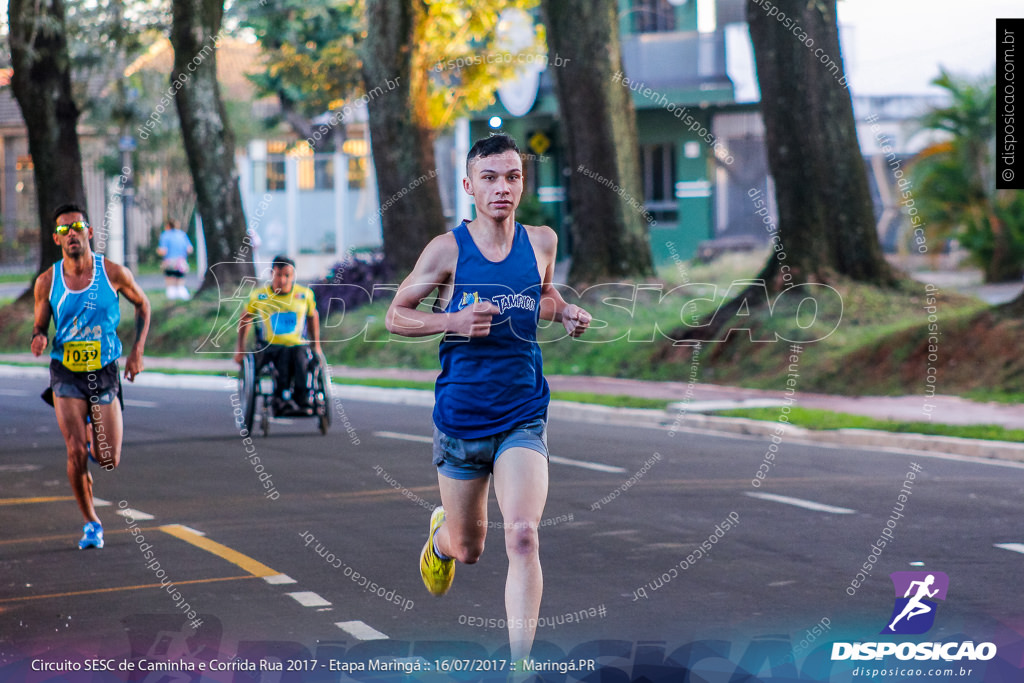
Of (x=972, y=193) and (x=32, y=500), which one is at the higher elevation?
(x=972, y=193)

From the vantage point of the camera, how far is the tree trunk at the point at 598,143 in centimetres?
2370

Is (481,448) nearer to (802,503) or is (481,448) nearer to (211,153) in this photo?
(802,503)

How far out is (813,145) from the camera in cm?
2020

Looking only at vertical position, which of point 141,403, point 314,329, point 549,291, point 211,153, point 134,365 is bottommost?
point 141,403

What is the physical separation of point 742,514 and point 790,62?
11.0 metres

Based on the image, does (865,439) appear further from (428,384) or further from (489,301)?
(489,301)

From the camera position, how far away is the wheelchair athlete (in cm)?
1409

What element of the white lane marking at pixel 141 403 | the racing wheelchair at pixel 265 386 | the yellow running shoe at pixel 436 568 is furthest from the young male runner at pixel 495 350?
the white lane marking at pixel 141 403

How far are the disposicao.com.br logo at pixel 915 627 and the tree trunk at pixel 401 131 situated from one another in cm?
1826

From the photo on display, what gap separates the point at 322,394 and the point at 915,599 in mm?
8243

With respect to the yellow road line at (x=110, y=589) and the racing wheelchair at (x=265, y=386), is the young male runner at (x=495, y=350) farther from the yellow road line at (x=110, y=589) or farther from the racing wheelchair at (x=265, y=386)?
the racing wheelchair at (x=265, y=386)

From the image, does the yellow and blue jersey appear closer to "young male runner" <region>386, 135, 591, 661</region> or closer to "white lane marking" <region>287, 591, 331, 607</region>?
"white lane marking" <region>287, 591, 331, 607</region>

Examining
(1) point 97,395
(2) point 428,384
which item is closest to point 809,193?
(2) point 428,384

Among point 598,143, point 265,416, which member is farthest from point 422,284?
point 598,143
